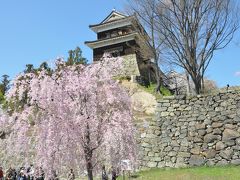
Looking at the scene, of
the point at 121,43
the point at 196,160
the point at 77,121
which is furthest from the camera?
the point at 121,43

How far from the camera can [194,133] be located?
673 inches

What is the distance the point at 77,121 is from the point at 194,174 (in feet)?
23.5

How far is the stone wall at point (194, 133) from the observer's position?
53.6ft

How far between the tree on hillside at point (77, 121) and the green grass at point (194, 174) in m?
4.72

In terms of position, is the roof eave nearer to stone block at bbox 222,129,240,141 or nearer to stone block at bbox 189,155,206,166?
stone block at bbox 222,129,240,141

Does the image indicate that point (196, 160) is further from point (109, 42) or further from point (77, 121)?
point (109, 42)

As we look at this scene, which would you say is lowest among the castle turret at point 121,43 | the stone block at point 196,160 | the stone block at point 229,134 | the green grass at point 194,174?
the green grass at point 194,174

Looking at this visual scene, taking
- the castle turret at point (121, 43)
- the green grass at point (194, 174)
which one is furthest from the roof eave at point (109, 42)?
the green grass at point (194, 174)

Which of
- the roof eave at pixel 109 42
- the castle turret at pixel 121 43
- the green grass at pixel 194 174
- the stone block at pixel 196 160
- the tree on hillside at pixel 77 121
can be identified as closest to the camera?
the tree on hillside at pixel 77 121

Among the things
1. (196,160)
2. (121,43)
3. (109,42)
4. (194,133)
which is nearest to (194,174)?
(196,160)

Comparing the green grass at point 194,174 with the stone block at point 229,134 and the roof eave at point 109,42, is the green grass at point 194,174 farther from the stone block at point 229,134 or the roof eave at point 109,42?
the roof eave at point 109,42

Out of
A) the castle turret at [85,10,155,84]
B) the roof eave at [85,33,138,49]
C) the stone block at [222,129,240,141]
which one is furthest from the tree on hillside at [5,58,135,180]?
the roof eave at [85,33,138,49]

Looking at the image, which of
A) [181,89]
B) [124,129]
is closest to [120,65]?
[124,129]

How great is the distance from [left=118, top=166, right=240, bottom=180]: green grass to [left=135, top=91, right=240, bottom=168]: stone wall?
0.79 metres
